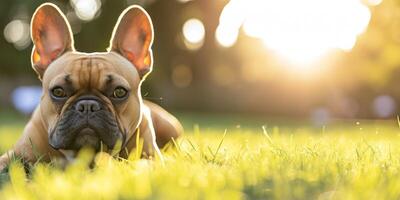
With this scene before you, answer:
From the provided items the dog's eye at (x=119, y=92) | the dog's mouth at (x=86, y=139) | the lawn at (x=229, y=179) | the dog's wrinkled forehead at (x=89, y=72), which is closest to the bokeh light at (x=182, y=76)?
the dog's wrinkled forehead at (x=89, y=72)

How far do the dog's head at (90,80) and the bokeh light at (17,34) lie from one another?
22461 mm

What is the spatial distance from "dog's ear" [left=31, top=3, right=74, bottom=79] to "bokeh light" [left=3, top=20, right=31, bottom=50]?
2240 centimetres

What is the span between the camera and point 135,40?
19.5 ft

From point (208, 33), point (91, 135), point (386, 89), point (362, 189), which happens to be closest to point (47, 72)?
point (91, 135)

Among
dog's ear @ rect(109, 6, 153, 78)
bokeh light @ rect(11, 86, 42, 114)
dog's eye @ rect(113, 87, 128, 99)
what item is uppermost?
A: dog's ear @ rect(109, 6, 153, 78)

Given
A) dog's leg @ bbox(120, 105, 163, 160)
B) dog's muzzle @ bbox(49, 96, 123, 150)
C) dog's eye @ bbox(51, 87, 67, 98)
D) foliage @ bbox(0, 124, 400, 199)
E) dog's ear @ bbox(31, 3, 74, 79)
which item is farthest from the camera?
dog's ear @ bbox(31, 3, 74, 79)

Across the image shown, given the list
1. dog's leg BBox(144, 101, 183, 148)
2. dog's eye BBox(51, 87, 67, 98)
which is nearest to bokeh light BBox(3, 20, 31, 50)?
dog's leg BBox(144, 101, 183, 148)

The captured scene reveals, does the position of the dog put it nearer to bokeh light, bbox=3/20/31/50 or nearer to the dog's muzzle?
the dog's muzzle

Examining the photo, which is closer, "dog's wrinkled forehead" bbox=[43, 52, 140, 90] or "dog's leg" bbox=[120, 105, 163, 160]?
"dog's wrinkled forehead" bbox=[43, 52, 140, 90]

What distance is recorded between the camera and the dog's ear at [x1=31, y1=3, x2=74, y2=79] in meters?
5.82

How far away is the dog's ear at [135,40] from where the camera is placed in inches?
232

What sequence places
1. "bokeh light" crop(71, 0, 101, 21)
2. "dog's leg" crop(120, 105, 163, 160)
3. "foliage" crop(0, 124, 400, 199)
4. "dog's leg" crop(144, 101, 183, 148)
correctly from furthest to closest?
"bokeh light" crop(71, 0, 101, 21)
"dog's leg" crop(144, 101, 183, 148)
"dog's leg" crop(120, 105, 163, 160)
"foliage" crop(0, 124, 400, 199)

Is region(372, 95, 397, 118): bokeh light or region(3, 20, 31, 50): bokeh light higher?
region(3, 20, 31, 50): bokeh light

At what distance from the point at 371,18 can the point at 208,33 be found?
7.28m
